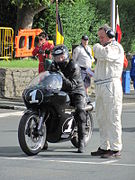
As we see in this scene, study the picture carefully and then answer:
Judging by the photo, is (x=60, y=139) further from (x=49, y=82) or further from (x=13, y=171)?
(x=13, y=171)

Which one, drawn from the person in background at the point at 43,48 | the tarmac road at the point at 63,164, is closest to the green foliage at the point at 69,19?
the person in background at the point at 43,48

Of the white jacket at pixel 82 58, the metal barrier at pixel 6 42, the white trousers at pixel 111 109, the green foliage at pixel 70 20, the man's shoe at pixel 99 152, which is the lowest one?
the man's shoe at pixel 99 152

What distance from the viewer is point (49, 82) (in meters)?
11.1

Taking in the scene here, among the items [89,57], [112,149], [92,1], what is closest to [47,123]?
[112,149]

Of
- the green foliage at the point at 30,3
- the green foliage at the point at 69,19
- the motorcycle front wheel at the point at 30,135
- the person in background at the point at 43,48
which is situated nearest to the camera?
the motorcycle front wheel at the point at 30,135

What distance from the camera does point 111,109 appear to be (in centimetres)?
1074

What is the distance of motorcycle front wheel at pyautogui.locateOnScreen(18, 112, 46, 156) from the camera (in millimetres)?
10664

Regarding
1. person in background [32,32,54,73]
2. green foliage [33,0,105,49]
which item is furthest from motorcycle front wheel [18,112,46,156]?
green foliage [33,0,105,49]

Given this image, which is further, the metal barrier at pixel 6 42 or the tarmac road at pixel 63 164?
the metal barrier at pixel 6 42

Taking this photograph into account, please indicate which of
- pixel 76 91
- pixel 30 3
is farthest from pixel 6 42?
pixel 76 91

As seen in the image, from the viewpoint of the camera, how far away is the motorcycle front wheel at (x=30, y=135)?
10664 mm

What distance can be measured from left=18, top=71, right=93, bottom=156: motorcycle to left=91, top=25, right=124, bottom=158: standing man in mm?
596

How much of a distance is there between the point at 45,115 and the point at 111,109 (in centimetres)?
102

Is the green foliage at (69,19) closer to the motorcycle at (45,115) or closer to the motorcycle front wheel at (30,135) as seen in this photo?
the motorcycle at (45,115)
